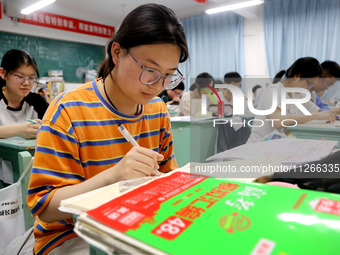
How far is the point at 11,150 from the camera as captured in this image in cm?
154

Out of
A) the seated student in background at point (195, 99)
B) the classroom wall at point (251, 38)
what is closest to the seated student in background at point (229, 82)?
the seated student in background at point (195, 99)

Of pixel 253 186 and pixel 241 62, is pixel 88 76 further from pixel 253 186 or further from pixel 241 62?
pixel 253 186

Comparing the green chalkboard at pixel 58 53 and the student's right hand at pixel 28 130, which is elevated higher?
the green chalkboard at pixel 58 53

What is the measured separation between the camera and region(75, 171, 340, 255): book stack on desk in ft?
0.93

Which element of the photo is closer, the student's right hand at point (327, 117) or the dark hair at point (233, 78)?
the student's right hand at point (327, 117)

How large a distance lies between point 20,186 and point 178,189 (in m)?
0.92

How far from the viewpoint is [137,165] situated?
55cm

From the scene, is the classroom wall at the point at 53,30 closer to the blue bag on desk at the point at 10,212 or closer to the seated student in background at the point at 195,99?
the seated student in background at the point at 195,99

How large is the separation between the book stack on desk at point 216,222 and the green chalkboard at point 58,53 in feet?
17.3

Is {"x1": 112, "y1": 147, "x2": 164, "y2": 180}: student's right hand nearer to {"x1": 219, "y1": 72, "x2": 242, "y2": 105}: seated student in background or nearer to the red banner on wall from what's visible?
{"x1": 219, "y1": 72, "x2": 242, "y2": 105}: seated student in background

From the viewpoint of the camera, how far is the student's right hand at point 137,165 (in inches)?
21.6

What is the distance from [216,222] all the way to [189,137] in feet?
8.16

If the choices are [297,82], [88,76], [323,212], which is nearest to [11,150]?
[323,212]

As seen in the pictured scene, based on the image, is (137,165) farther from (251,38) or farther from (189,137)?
(251,38)
